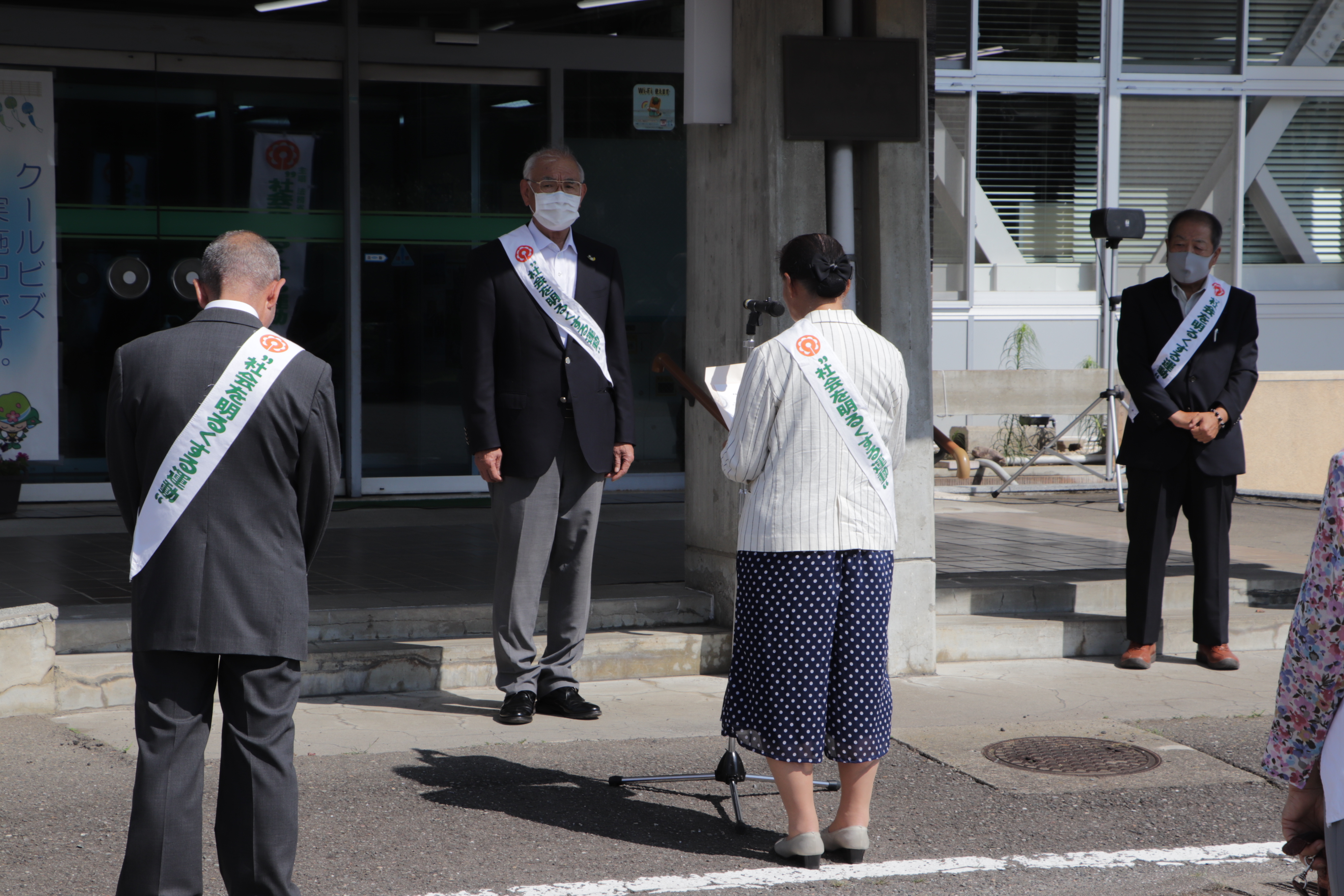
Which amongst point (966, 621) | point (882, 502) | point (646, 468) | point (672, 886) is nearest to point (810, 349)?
point (882, 502)

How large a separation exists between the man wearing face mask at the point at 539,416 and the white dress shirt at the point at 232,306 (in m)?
2.16

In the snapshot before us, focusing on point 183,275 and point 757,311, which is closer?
point 757,311

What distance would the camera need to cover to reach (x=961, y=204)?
15586 mm

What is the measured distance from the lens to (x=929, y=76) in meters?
8.09

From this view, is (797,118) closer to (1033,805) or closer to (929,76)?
(929,76)

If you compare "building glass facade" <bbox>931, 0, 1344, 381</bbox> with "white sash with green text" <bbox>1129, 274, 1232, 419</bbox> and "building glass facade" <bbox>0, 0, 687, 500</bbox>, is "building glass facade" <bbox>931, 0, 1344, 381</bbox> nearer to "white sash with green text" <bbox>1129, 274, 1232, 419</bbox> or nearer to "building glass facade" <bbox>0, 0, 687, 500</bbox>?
"building glass facade" <bbox>0, 0, 687, 500</bbox>

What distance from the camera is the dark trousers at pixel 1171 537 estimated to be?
6930 millimetres

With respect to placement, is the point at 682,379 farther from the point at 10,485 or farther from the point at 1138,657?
the point at 10,485

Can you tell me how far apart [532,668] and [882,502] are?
205cm

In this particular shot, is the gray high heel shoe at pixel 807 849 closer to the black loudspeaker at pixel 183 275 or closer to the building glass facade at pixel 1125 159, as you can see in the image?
the black loudspeaker at pixel 183 275

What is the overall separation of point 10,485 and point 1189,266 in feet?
25.0

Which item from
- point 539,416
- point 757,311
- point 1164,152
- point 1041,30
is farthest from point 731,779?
point 1164,152

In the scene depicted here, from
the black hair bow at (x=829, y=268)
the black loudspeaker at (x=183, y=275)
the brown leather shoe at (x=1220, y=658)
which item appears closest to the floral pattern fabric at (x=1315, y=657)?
the black hair bow at (x=829, y=268)

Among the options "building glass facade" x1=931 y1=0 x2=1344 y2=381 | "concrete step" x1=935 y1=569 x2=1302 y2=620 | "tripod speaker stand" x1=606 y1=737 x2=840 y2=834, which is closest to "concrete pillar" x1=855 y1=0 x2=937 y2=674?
"concrete step" x1=935 y1=569 x2=1302 y2=620
